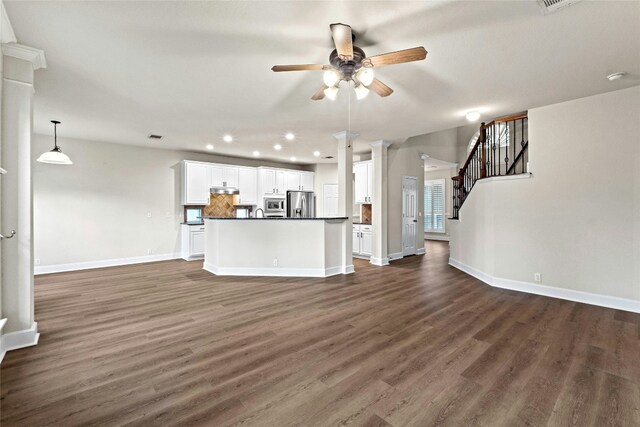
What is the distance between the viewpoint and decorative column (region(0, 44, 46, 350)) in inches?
99.0

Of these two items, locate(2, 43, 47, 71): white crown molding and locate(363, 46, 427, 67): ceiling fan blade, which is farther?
locate(2, 43, 47, 71): white crown molding

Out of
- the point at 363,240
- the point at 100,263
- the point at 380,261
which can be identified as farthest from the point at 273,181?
the point at 100,263

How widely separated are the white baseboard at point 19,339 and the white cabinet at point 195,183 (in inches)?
180

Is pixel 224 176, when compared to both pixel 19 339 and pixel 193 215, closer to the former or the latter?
pixel 193 215

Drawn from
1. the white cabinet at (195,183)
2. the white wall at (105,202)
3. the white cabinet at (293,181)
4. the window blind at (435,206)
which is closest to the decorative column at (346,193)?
the white cabinet at (293,181)

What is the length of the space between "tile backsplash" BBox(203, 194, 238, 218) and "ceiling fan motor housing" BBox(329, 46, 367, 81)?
5.84m

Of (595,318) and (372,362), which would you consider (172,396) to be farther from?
(595,318)

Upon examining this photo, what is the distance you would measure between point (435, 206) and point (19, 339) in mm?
11088

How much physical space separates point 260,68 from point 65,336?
3324mm

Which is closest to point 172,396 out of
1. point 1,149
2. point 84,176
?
point 1,149

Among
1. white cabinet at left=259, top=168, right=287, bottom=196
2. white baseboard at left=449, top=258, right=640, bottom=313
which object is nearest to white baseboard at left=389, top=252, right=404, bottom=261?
white baseboard at left=449, top=258, right=640, bottom=313

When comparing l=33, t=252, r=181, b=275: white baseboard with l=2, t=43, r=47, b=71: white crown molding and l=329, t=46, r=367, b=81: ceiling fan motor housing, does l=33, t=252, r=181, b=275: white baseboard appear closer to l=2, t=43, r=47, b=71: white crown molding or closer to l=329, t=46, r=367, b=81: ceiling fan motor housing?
l=2, t=43, r=47, b=71: white crown molding

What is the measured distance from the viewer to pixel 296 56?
2.74 meters

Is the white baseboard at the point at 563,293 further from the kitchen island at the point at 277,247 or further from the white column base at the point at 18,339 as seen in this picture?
the white column base at the point at 18,339
